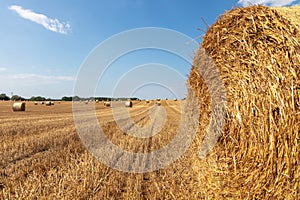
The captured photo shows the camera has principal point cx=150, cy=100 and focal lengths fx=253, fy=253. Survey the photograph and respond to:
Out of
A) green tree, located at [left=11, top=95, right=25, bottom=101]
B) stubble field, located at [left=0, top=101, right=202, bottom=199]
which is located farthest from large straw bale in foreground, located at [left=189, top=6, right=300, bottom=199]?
green tree, located at [left=11, top=95, right=25, bottom=101]

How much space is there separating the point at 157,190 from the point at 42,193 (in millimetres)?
1835

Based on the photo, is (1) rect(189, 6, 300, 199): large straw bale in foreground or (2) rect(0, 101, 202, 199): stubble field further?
(2) rect(0, 101, 202, 199): stubble field

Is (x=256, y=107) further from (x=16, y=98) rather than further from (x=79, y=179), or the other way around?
(x=16, y=98)

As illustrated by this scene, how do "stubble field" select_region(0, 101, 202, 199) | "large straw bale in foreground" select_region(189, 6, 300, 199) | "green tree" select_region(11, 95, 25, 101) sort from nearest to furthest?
1. "large straw bale in foreground" select_region(189, 6, 300, 199)
2. "stubble field" select_region(0, 101, 202, 199)
3. "green tree" select_region(11, 95, 25, 101)

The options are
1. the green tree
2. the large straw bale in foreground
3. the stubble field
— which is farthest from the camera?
the green tree

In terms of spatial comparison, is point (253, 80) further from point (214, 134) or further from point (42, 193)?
point (42, 193)

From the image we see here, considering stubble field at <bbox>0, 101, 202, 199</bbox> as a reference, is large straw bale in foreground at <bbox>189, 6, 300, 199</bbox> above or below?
above

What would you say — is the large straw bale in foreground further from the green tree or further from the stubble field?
the green tree

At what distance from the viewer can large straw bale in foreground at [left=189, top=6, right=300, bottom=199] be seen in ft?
8.79

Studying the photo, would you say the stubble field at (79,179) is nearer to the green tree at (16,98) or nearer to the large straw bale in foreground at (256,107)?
the large straw bale in foreground at (256,107)

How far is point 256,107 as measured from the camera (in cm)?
309

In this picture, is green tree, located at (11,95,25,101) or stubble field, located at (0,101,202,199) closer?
stubble field, located at (0,101,202,199)

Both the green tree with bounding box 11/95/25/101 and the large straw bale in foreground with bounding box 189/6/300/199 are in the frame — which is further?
the green tree with bounding box 11/95/25/101

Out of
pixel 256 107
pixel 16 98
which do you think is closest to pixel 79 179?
pixel 256 107
